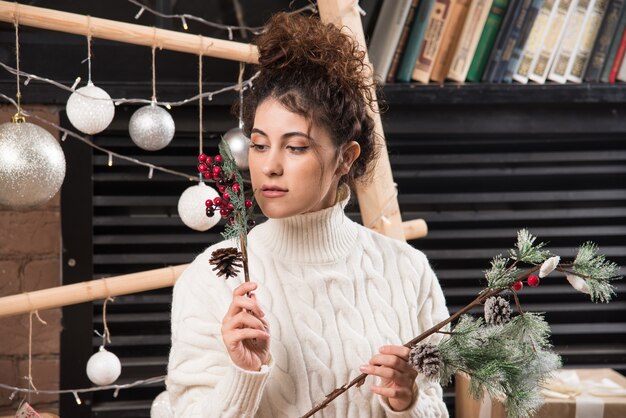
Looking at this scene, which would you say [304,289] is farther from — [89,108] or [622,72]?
[622,72]

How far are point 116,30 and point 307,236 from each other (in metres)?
0.69

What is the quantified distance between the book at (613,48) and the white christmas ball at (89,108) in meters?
1.47

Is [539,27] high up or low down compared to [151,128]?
up

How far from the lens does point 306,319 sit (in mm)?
1511

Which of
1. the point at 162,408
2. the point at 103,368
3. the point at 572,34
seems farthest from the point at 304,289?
the point at 572,34

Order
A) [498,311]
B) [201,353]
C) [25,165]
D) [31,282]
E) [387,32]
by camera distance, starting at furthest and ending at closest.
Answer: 1. [31,282]
2. [387,32]
3. [25,165]
4. [201,353]
5. [498,311]

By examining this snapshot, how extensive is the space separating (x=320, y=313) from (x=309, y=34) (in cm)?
43

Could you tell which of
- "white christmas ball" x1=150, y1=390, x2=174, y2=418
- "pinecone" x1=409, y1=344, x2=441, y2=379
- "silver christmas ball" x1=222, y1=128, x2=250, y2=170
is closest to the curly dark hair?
"pinecone" x1=409, y1=344, x2=441, y2=379

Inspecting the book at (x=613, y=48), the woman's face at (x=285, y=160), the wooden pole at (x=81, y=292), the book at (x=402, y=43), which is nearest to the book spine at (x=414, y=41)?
→ the book at (x=402, y=43)

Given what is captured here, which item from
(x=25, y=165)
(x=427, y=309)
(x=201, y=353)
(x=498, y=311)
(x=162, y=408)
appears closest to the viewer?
(x=498, y=311)

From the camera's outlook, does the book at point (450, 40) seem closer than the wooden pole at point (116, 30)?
No

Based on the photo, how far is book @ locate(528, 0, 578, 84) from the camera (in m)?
2.69

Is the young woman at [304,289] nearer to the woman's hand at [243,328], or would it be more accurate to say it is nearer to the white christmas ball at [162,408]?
the woman's hand at [243,328]

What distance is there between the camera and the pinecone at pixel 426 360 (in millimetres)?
1311
